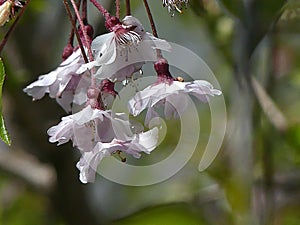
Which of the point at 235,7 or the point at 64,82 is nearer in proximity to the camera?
the point at 64,82

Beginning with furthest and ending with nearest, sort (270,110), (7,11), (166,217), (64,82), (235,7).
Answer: (270,110), (166,217), (235,7), (64,82), (7,11)

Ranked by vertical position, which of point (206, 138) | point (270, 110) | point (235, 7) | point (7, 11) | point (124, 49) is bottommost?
point (206, 138)

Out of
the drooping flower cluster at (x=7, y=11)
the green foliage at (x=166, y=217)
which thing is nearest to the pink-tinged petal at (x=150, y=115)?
the drooping flower cluster at (x=7, y=11)

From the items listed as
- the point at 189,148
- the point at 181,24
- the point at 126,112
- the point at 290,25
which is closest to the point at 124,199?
the point at 181,24

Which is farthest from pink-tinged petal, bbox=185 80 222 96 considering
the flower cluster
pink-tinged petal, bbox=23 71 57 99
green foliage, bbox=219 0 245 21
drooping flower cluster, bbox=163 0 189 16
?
green foliage, bbox=219 0 245 21

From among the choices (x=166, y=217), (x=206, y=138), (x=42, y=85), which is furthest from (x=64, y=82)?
(x=206, y=138)

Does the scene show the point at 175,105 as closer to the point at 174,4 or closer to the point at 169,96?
the point at 169,96

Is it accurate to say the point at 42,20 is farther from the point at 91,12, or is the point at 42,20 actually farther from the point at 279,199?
the point at 279,199

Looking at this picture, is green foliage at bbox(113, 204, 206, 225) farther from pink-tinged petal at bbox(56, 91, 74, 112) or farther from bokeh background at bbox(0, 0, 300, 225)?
pink-tinged petal at bbox(56, 91, 74, 112)
